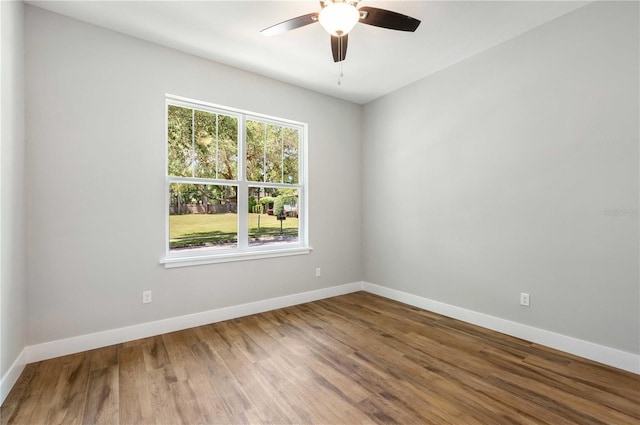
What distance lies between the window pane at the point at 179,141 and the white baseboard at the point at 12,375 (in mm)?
1867

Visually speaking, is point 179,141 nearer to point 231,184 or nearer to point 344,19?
point 231,184

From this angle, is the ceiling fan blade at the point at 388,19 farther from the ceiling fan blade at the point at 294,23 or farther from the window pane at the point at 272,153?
the window pane at the point at 272,153

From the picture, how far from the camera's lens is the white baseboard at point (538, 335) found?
226cm

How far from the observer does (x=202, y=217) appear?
329 centimetres

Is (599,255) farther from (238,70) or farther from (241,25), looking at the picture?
(238,70)

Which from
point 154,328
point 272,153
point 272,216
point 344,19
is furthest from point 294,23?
point 154,328

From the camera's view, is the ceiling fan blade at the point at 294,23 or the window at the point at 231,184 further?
the window at the point at 231,184

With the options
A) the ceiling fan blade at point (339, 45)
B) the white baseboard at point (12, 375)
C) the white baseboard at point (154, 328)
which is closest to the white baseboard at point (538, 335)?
the white baseboard at point (154, 328)

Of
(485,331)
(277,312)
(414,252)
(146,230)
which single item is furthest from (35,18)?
(485,331)

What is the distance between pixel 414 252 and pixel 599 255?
1.79 meters

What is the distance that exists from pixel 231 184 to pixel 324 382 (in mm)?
2328

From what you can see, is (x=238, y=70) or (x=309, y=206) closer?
(x=238, y=70)

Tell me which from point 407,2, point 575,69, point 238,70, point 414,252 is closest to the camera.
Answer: point 407,2

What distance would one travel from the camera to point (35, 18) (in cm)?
239
